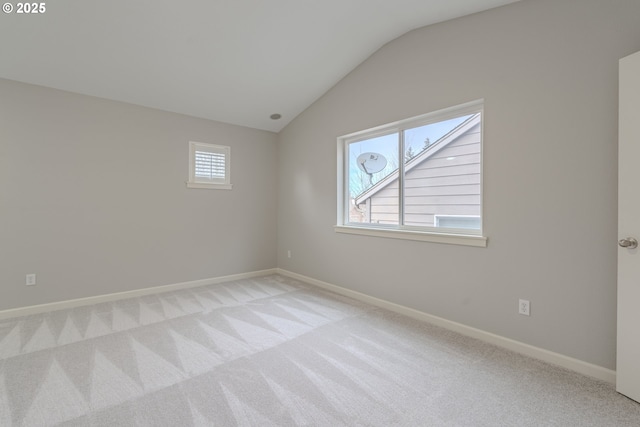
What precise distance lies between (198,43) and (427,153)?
256 centimetres

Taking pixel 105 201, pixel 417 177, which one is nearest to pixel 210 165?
pixel 105 201

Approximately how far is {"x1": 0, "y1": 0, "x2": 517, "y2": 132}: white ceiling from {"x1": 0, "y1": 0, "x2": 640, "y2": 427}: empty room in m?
0.02

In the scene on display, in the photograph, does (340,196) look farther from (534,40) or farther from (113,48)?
(113,48)

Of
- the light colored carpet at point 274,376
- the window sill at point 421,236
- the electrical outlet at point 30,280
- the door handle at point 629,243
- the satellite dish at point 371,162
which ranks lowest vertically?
the light colored carpet at point 274,376

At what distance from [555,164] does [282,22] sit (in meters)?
2.61

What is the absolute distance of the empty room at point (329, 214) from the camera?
1750 millimetres

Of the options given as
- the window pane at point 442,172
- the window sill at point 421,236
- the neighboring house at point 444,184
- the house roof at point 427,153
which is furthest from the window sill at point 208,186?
the window pane at point 442,172

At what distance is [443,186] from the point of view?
285 cm

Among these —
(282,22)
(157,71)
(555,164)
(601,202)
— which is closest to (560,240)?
(601,202)

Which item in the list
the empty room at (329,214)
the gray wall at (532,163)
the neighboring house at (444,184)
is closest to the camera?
the empty room at (329,214)

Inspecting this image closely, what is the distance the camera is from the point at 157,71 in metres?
3.09

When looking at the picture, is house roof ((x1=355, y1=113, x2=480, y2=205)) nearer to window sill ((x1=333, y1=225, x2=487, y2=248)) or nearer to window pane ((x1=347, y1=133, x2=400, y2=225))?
window pane ((x1=347, y1=133, x2=400, y2=225))

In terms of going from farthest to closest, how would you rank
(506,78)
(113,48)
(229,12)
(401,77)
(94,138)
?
(94,138) → (401,77) → (113,48) → (229,12) → (506,78)

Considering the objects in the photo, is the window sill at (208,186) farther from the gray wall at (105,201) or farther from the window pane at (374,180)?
the window pane at (374,180)
